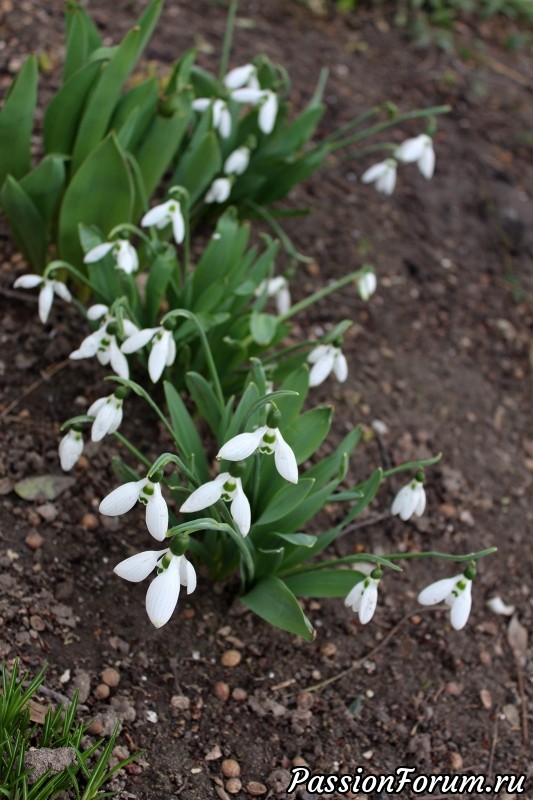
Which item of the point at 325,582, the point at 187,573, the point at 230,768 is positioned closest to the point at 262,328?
the point at 325,582

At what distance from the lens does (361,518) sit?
2779 mm

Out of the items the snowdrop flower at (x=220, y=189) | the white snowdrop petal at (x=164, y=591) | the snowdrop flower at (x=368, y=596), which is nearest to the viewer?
the white snowdrop petal at (x=164, y=591)

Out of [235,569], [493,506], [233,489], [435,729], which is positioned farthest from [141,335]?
[493,506]

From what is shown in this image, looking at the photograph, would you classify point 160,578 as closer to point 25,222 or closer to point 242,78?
point 25,222

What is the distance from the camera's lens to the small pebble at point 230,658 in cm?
229

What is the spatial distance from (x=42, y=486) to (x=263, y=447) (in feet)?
2.94

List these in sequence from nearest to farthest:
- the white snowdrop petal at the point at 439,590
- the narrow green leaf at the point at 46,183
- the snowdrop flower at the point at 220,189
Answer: the white snowdrop petal at the point at 439,590 < the narrow green leaf at the point at 46,183 < the snowdrop flower at the point at 220,189

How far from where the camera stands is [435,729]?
92.4 inches

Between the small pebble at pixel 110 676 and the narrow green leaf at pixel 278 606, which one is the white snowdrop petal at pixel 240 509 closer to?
the narrow green leaf at pixel 278 606

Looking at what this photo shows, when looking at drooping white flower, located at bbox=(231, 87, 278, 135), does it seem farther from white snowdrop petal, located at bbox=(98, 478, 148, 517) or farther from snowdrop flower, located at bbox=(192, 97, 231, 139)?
white snowdrop petal, located at bbox=(98, 478, 148, 517)


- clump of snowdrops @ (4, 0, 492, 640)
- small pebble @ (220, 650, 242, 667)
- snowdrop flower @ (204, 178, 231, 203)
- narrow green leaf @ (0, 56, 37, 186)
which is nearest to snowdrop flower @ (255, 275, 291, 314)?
clump of snowdrops @ (4, 0, 492, 640)

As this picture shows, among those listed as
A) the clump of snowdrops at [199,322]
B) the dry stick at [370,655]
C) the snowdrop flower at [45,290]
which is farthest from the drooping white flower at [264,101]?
the dry stick at [370,655]

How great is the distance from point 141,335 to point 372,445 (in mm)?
1127

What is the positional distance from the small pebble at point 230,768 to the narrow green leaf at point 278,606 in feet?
1.06
